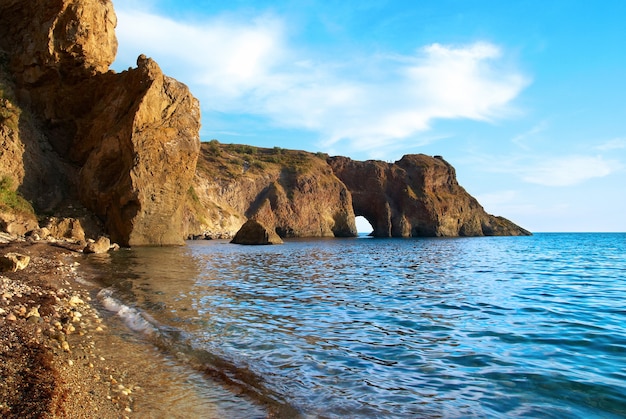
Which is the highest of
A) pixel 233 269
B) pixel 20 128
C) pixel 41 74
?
pixel 41 74

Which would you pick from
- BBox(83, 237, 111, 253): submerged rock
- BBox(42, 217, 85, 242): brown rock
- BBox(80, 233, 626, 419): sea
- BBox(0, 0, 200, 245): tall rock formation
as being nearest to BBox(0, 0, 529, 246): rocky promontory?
BBox(0, 0, 200, 245): tall rock formation

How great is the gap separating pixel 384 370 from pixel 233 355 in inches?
82.3

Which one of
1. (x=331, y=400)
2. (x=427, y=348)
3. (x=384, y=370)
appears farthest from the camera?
(x=427, y=348)

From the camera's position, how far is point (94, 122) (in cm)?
3167

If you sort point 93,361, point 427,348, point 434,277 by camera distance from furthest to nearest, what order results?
point 434,277 < point 427,348 < point 93,361

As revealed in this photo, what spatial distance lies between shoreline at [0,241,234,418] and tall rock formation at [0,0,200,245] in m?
22.8

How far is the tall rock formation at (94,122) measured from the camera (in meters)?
28.8

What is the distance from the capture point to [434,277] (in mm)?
16062

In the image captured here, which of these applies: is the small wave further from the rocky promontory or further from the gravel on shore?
the rocky promontory

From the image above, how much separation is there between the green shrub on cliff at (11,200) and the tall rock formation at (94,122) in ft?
6.30

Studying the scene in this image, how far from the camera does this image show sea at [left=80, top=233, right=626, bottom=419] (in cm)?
454

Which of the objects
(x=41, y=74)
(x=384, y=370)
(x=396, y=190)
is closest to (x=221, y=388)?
(x=384, y=370)

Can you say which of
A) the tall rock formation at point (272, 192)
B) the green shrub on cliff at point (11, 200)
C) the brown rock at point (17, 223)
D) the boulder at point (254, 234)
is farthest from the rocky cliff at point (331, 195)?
the brown rock at point (17, 223)

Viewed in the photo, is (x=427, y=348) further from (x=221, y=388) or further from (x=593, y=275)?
(x=593, y=275)
